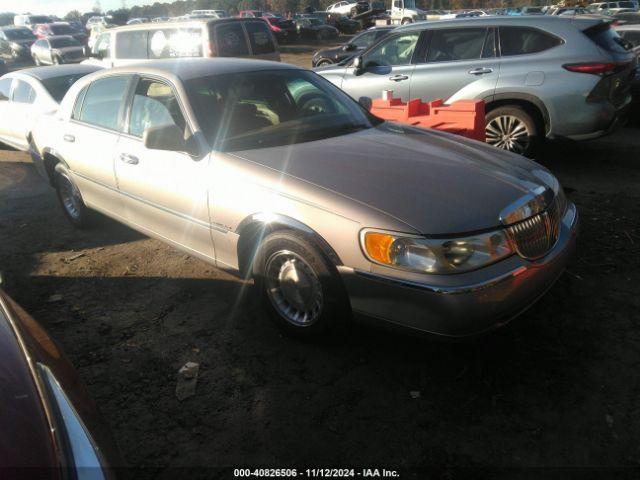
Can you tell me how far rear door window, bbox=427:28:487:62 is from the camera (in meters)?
6.52

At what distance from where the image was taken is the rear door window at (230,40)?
32.9 ft

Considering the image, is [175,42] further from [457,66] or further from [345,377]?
[345,377]

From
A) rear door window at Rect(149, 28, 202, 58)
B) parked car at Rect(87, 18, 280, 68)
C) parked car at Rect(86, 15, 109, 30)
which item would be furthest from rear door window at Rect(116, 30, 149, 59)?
parked car at Rect(86, 15, 109, 30)

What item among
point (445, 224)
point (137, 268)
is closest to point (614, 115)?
point (445, 224)

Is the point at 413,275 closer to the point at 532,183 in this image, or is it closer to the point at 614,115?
the point at 532,183

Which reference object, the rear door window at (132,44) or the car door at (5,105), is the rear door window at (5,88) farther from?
the rear door window at (132,44)

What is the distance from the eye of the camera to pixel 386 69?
7.16 meters

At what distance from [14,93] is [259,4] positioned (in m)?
71.7

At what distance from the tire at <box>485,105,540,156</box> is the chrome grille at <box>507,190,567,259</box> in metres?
3.43

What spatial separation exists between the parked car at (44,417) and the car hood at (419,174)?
1.58 meters

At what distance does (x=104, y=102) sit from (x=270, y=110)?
1.62m

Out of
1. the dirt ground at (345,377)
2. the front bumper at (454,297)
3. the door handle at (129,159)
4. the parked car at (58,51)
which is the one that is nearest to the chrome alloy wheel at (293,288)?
the dirt ground at (345,377)

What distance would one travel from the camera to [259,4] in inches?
2857

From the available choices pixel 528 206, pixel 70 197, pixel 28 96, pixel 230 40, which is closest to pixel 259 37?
pixel 230 40
